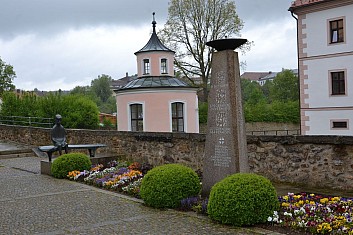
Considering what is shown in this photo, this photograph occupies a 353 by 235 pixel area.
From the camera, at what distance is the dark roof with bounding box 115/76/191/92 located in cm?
2633

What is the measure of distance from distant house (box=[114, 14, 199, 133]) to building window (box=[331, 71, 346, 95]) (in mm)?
8198

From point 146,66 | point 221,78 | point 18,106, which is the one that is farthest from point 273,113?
point 221,78

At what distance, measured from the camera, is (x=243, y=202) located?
251 inches

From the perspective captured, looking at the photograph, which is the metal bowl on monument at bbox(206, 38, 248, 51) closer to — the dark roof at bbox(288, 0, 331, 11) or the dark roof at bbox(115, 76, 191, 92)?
the dark roof at bbox(288, 0, 331, 11)

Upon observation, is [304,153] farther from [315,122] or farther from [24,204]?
[315,122]

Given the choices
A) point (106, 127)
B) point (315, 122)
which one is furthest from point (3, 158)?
point (106, 127)

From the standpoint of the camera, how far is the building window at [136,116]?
1046 inches

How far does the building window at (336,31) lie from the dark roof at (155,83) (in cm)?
878

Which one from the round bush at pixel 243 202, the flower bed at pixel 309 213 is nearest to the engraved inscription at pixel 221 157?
the flower bed at pixel 309 213

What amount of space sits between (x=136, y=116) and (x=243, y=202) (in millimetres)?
20586

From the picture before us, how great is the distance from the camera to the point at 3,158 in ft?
60.4

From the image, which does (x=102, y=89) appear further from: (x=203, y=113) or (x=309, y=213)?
(x=309, y=213)

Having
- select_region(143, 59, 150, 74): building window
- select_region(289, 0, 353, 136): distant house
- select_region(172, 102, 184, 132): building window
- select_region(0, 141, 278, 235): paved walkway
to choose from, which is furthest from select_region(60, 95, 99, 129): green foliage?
select_region(0, 141, 278, 235): paved walkway

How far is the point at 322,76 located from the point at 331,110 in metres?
2.00
